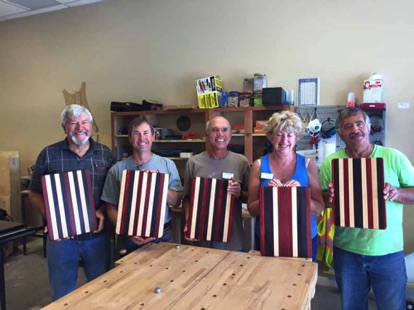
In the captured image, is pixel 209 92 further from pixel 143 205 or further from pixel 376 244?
pixel 376 244

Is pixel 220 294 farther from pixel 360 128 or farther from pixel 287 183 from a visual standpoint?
pixel 360 128

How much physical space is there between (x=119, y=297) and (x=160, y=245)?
2.03 ft

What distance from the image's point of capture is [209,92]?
3.95 m

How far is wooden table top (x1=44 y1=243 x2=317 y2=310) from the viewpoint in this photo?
50.6 inches

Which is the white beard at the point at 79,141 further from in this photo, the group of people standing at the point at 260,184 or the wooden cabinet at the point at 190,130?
the wooden cabinet at the point at 190,130

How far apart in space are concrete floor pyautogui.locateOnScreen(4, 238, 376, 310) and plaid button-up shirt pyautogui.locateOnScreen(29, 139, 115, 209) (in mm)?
1724

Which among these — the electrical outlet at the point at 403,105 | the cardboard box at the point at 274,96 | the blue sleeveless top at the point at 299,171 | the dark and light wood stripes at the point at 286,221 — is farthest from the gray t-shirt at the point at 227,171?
the electrical outlet at the point at 403,105

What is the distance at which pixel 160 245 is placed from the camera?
1.95m

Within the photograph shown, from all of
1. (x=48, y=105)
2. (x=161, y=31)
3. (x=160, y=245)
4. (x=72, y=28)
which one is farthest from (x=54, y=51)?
(x=160, y=245)

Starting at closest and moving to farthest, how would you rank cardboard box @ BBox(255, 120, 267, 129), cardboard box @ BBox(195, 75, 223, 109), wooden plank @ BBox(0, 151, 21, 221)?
cardboard box @ BBox(255, 120, 267, 129), cardboard box @ BBox(195, 75, 223, 109), wooden plank @ BBox(0, 151, 21, 221)

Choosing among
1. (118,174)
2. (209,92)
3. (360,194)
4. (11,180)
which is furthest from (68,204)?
(11,180)

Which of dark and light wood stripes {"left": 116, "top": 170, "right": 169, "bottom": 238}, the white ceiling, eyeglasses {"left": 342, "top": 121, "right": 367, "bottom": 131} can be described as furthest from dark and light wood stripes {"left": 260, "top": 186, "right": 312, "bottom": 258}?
the white ceiling

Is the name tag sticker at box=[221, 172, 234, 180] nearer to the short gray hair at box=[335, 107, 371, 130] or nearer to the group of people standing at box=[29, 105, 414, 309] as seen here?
the group of people standing at box=[29, 105, 414, 309]

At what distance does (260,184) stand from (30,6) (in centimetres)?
480
